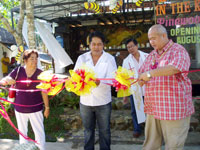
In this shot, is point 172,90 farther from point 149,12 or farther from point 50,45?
point 149,12

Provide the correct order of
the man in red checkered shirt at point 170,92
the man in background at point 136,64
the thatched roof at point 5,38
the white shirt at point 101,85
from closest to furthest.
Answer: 1. the man in red checkered shirt at point 170,92
2. the white shirt at point 101,85
3. the man in background at point 136,64
4. the thatched roof at point 5,38

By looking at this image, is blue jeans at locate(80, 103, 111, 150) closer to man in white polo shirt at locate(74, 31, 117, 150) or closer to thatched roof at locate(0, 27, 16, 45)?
man in white polo shirt at locate(74, 31, 117, 150)

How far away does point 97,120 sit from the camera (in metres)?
2.98

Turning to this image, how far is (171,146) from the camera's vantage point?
2301 millimetres

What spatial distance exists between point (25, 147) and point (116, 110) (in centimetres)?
352

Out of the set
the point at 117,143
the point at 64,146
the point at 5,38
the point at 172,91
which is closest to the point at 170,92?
the point at 172,91

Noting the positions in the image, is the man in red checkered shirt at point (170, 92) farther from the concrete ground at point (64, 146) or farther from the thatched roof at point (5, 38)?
the thatched roof at point (5, 38)

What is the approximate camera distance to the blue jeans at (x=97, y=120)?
2.88 meters

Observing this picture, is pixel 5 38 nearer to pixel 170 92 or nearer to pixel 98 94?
pixel 98 94

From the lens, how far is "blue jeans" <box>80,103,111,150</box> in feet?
9.46

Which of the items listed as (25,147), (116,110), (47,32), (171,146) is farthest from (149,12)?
(25,147)

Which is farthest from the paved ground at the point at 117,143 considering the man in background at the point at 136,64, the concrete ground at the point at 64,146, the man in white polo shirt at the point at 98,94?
the man in white polo shirt at the point at 98,94

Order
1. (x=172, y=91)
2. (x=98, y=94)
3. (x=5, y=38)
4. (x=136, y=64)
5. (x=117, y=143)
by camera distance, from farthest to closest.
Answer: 1. (x=5, y=38)
2. (x=117, y=143)
3. (x=136, y=64)
4. (x=98, y=94)
5. (x=172, y=91)

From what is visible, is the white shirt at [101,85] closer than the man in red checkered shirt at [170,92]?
No
